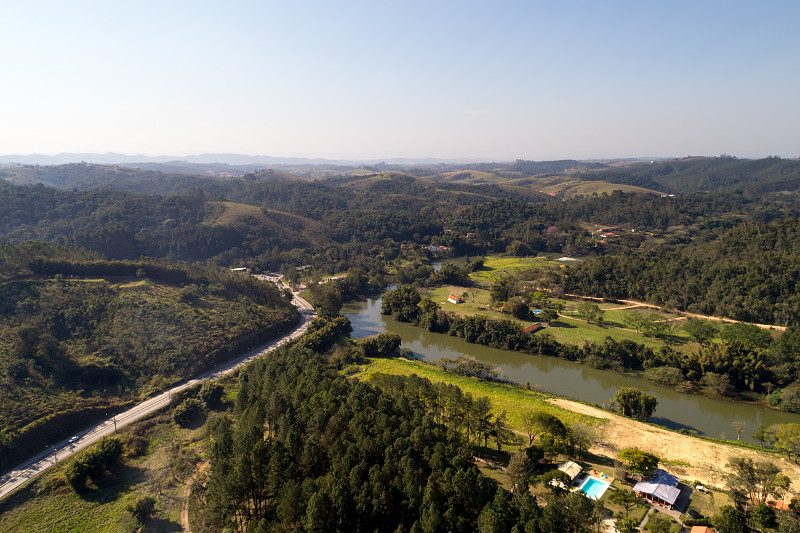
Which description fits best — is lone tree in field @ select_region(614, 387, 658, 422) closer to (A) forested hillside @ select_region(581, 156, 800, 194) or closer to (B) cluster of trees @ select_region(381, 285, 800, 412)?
(B) cluster of trees @ select_region(381, 285, 800, 412)

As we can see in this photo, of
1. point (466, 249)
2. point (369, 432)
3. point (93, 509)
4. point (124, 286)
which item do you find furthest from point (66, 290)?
point (466, 249)

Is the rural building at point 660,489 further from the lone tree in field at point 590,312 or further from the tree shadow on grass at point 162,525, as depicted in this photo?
the lone tree in field at point 590,312

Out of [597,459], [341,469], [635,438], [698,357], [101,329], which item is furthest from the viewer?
[101,329]

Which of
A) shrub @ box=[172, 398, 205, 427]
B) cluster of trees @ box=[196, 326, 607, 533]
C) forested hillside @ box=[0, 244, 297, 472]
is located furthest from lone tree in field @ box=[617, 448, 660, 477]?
forested hillside @ box=[0, 244, 297, 472]

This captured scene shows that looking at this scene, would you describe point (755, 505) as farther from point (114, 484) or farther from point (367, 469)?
point (114, 484)

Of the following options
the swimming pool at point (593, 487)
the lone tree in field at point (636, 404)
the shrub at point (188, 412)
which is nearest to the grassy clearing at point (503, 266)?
the lone tree in field at point (636, 404)

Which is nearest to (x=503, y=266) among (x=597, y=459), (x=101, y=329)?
(x=597, y=459)
